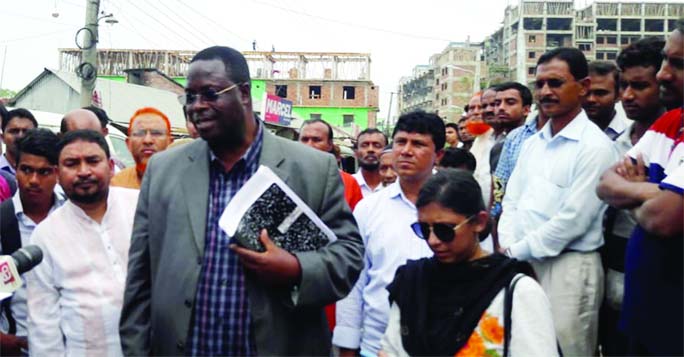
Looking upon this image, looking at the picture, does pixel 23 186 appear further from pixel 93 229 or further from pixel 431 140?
pixel 431 140

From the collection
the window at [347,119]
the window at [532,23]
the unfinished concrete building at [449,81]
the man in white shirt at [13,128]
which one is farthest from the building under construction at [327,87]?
the man in white shirt at [13,128]

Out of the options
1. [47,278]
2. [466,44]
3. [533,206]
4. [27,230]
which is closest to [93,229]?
[47,278]

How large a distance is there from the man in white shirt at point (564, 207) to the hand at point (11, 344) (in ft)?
7.87

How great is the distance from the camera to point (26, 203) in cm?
353

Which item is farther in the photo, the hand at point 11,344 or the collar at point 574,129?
the collar at point 574,129

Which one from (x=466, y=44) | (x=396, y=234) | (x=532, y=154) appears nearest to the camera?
(x=396, y=234)

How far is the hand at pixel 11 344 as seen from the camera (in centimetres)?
304

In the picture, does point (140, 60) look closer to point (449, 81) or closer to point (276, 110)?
point (276, 110)

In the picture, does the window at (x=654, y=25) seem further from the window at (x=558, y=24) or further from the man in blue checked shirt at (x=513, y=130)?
the man in blue checked shirt at (x=513, y=130)

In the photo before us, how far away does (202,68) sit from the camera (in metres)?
2.43

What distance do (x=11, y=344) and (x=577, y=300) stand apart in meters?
2.67

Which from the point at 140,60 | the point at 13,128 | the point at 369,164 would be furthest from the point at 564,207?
the point at 140,60

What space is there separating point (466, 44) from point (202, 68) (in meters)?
92.6

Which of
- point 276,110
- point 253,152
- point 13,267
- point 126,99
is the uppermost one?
point 126,99
